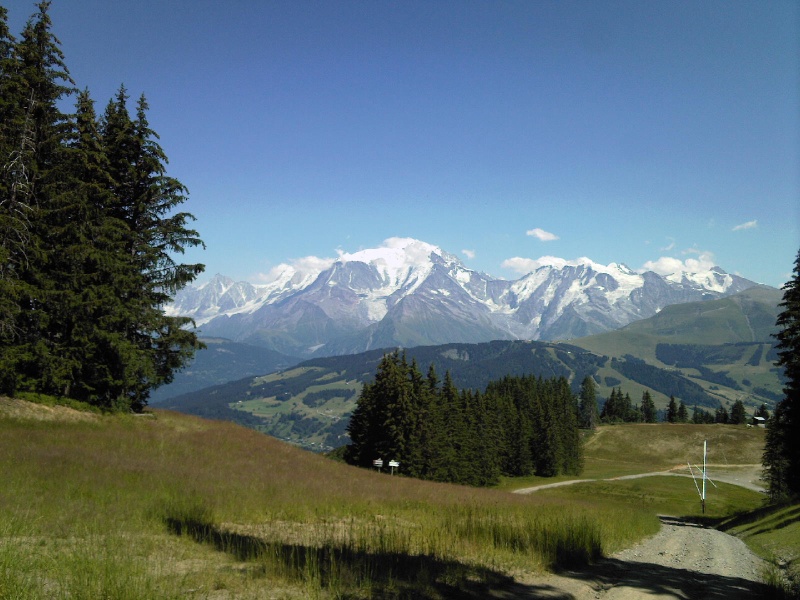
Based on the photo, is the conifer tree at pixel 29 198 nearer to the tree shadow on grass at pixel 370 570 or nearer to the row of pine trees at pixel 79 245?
the row of pine trees at pixel 79 245

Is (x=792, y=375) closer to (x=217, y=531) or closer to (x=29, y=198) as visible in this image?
(x=217, y=531)

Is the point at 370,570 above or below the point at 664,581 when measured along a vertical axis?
above

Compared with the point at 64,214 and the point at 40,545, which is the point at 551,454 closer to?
the point at 64,214

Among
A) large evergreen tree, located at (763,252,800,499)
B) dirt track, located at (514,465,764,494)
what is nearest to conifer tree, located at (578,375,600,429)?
dirt track, located at (514,465,764,494)

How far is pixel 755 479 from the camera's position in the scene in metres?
92.9

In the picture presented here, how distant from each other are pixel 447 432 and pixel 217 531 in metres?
58.2

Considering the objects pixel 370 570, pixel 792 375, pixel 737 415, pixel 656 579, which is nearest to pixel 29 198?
pixel 370 570

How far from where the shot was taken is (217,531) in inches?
469

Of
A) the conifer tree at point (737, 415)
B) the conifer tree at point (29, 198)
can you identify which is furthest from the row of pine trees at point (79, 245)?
the conifer tree at point (737, 415)

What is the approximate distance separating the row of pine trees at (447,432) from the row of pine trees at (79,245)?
107 feet

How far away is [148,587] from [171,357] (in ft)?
87.7

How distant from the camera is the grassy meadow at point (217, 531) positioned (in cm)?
748

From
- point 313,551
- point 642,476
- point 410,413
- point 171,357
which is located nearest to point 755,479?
point 642,476

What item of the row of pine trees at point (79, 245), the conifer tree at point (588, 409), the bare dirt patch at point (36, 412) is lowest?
the conifer tree at point (588, 409)
